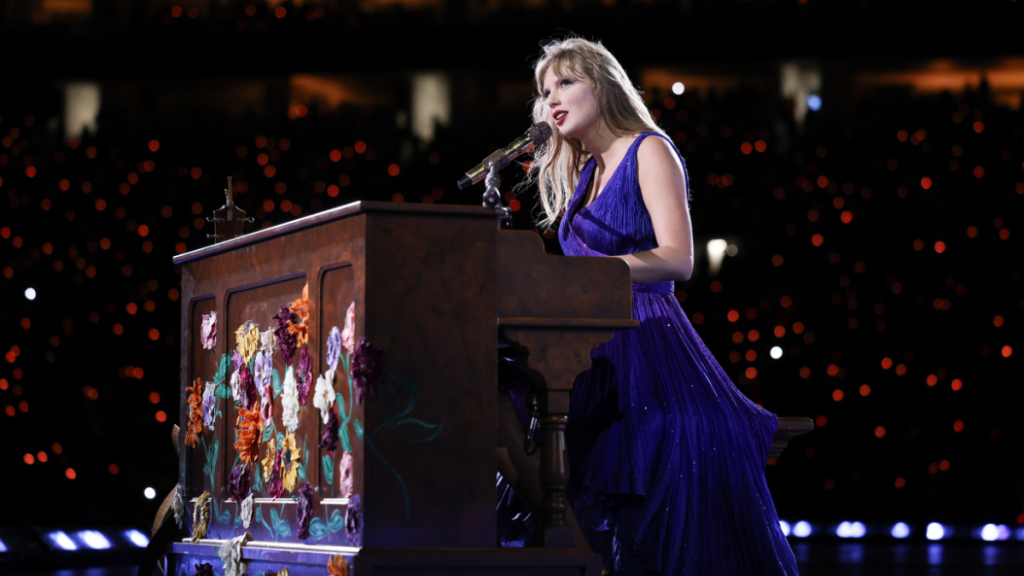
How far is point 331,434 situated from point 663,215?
0.69m

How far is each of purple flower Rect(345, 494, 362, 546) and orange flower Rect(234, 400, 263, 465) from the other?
0.41 meters

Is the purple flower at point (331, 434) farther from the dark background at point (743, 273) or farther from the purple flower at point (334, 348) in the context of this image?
the dark background at point (743, 273)

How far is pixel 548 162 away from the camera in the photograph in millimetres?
2393

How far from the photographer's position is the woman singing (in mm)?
1912

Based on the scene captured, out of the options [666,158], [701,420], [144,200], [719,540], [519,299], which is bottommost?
[719,540]

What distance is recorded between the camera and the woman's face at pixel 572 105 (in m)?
2.14

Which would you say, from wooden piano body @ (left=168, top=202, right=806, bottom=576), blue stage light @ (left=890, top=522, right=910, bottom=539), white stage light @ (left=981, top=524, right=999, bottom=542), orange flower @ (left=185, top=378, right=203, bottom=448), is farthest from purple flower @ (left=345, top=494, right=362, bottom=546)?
white stage light @ (left=981, top=524, right=999, bottom=542)

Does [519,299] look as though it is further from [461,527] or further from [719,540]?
[719,540]

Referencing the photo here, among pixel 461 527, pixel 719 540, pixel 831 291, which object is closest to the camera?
pixel 461 527

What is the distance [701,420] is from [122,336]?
11.7 feet

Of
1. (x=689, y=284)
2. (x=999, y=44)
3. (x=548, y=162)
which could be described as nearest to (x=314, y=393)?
(x=548, y=162)

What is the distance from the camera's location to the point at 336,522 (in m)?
1.63

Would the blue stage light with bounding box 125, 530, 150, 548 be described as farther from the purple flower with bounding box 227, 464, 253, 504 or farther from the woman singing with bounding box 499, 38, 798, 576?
the woman singing with bounding box 499, 38, 798, 576

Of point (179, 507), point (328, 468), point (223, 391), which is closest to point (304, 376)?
point (328, 468)
